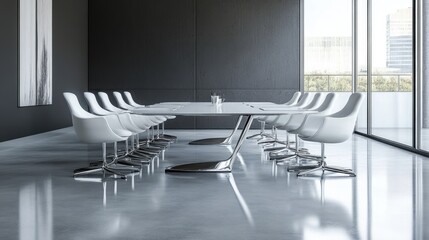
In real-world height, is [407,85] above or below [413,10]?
below

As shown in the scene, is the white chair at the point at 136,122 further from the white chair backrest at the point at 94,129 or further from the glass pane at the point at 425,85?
the glass pane at the point at 425,85

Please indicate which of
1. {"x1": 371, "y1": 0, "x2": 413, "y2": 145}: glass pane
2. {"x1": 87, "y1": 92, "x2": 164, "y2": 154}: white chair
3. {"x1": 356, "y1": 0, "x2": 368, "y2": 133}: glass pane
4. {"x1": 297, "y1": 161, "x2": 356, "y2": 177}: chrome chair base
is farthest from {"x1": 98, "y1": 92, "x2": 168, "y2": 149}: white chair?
{"x1": 356, "y1": 0, "x2": 368, "y2": 133}: glass pane

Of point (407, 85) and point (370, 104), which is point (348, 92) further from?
point (407, 85)

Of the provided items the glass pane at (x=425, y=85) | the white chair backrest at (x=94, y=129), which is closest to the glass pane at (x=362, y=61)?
the glass pane at (x=425, y=85)

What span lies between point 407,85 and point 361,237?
18.4 feet

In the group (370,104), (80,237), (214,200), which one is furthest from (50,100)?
(80,237)

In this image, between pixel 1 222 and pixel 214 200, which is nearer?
pixel 1 222

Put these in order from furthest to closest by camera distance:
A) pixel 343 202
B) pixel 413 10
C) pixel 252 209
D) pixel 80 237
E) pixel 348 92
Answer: pixel 348 92
pixel 413 10
pixel 343 202
pixel 252 209
pixel 80 237

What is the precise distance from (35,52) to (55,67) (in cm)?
120

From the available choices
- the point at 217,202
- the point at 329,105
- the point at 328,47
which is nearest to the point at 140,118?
the point at 329,105

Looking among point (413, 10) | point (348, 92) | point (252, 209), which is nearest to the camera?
point (252, 209)

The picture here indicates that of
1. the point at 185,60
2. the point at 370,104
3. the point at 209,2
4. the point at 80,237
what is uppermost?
the point at 209,2

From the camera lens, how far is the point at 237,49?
13531mm

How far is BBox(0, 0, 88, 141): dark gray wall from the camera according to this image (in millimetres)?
8578
